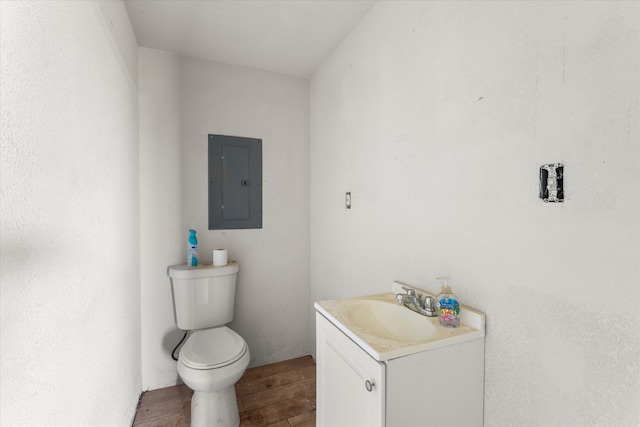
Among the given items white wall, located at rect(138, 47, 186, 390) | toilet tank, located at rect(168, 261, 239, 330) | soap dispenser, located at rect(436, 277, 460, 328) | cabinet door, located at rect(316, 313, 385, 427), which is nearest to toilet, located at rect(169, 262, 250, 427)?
toilet tank, located at rect(168, 261, 239, 330)

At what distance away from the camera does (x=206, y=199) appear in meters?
2.12

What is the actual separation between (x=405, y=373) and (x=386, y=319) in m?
0.38

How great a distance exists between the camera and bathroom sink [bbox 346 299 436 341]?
115 cm

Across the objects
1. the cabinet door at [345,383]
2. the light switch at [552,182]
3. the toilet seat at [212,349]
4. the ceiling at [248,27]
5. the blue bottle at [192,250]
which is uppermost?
the ceiling at [248,27]

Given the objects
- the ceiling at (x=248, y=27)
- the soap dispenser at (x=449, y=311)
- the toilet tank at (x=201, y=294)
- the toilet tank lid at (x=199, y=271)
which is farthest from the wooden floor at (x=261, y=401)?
the ceiling at (x=248, y=27)

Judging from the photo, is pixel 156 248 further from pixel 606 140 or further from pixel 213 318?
pixel 606 140

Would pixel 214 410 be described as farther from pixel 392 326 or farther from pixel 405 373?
pixel 405 373

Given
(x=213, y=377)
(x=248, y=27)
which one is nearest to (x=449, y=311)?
(x=213, y=377)

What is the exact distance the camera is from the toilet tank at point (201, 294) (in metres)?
1.91

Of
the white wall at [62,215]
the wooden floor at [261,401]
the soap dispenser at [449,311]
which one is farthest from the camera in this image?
the wooden floor at [261,401]

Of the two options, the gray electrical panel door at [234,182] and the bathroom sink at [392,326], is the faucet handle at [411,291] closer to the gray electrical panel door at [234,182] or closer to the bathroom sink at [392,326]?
the bathroom sink at [392,326]

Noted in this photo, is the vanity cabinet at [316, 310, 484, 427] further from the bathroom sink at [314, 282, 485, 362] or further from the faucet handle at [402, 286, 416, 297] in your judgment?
the faucet handle at [402, 286, 416, 297]

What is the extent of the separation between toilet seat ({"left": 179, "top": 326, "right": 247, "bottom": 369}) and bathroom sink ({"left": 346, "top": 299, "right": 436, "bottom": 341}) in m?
0.77

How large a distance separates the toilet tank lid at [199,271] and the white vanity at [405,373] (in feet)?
3.33
